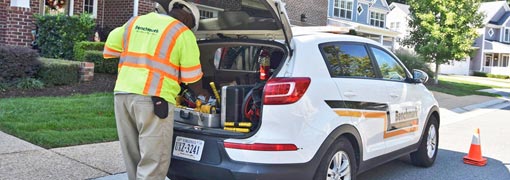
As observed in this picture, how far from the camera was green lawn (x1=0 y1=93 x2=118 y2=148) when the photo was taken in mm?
6562

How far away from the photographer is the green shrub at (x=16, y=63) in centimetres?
949

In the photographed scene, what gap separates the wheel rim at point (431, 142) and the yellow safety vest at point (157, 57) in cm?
386

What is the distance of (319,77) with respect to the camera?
4262mm

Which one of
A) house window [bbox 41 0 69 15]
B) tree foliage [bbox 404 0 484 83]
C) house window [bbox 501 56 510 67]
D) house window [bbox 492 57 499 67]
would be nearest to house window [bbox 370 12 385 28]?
tree foliage [bbox 404 0 484 83]

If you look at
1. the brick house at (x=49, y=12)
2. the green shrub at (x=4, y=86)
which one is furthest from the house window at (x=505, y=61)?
the green shrub at (x=4, y=86)

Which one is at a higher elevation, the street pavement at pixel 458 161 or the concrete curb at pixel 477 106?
the concrete curb at pixel 477 106

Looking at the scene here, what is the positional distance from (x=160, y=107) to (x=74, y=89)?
7018mm

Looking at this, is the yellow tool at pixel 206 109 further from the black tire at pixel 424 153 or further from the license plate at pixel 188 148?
the black tire at pixel 424 153

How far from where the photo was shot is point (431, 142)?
665 cm

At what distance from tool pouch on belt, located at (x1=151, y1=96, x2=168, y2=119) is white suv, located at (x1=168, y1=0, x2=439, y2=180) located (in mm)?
453

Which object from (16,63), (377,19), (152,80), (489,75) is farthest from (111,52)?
(489,75)

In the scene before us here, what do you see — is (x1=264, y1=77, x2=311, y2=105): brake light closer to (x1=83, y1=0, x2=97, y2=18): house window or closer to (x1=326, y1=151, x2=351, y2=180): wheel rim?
(x1=326, y1=151, x2=351, y2=180): wheel rim

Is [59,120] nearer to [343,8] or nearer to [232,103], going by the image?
[232,103]

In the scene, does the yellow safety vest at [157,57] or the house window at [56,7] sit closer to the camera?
the yellow safety vest at [157,57]
